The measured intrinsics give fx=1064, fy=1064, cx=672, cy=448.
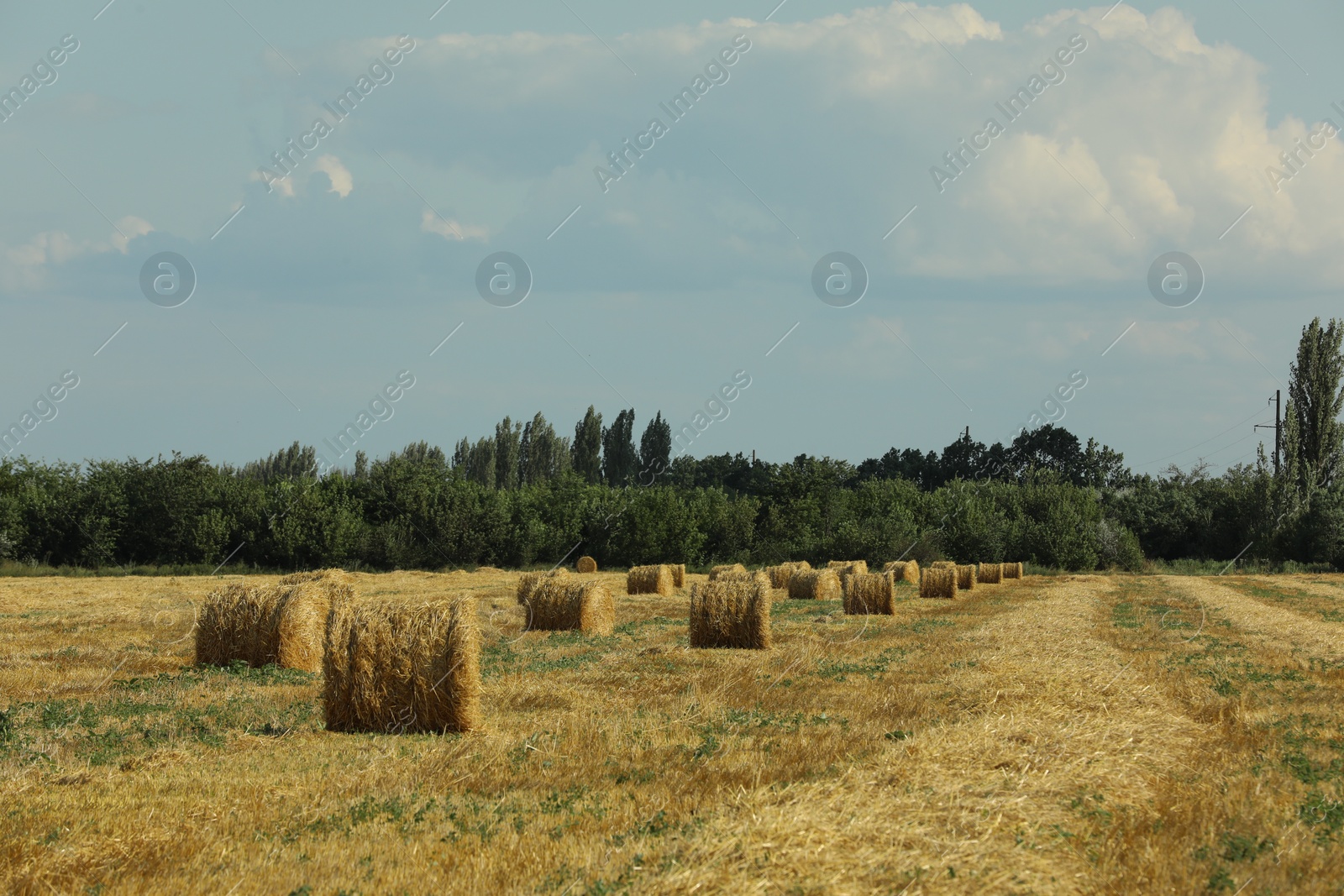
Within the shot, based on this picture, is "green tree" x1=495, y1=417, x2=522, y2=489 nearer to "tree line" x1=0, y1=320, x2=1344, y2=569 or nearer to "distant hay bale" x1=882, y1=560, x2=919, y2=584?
"tree line" x1=0, y1=320, x2=1344, y2=569

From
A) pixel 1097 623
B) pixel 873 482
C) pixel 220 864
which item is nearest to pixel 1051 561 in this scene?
pixel 873 482

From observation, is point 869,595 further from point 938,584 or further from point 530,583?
point 530,583

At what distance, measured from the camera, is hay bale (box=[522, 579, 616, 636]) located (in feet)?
70.1

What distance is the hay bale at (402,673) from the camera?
428 inches

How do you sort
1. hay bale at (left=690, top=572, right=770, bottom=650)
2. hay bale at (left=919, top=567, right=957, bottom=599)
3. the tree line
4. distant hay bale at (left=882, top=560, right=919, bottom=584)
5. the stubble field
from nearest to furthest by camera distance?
the stubble field, hay bale at (left=690, top=572, right=770, bottom=650), hay bale at (left=919, top=567, right=957, bottom=599), distant hay bale at (left=882, top=560, right=919, bottom=584), the tree line

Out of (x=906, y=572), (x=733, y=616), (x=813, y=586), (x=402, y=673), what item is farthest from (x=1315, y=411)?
(x=402, y=673)

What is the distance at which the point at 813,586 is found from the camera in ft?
109

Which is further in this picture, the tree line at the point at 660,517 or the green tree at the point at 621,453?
the green tree at the point at 621,453

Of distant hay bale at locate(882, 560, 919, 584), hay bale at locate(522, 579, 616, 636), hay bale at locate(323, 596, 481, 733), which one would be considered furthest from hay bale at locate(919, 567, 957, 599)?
hay bale at locate(323, 596, 481, 733)

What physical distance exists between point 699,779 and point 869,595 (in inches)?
730

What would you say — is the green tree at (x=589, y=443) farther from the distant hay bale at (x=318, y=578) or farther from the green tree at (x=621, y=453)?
the distant hay bale at (x=318, y=578)

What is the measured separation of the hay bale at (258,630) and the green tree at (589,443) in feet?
225

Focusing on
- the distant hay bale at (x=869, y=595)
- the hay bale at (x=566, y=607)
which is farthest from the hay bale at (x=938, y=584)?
the hay bale at (x=566, y=607)

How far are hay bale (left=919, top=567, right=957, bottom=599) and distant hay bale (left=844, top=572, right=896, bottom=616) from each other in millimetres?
8252
